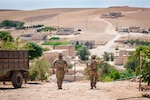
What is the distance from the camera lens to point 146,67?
13703 mm

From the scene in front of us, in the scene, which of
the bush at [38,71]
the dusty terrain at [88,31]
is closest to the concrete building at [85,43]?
the dusty terrain at [88,31]

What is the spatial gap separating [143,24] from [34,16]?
52.7 meters

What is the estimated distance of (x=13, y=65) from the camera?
1551cm

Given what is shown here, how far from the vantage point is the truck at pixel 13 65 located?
1519cm

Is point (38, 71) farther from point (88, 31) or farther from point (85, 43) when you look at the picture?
point (88, 31)

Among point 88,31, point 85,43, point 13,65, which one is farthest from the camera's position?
point 88,31

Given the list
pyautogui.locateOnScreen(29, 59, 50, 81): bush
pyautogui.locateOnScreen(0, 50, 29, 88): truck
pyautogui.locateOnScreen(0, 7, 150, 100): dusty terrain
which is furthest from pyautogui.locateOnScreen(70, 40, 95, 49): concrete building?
pyautogui.locateOnScreen(0, 50, 29, 88): truck

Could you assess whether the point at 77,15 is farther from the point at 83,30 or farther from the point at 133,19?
the point at 83,30

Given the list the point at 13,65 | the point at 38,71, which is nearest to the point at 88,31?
the point at 38,71

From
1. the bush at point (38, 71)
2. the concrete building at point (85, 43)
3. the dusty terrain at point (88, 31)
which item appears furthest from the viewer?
the concrete building at point (85, 43)

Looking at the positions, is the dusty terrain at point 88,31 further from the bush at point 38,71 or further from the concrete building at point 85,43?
the concrete building at point 85,43

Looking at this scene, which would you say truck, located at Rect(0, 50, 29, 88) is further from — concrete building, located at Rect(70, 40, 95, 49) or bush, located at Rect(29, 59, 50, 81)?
concrete building, located at Rect(70, 40, 95, 49)

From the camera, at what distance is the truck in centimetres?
1519

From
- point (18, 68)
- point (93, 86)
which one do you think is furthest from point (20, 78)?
point (93, 86)
